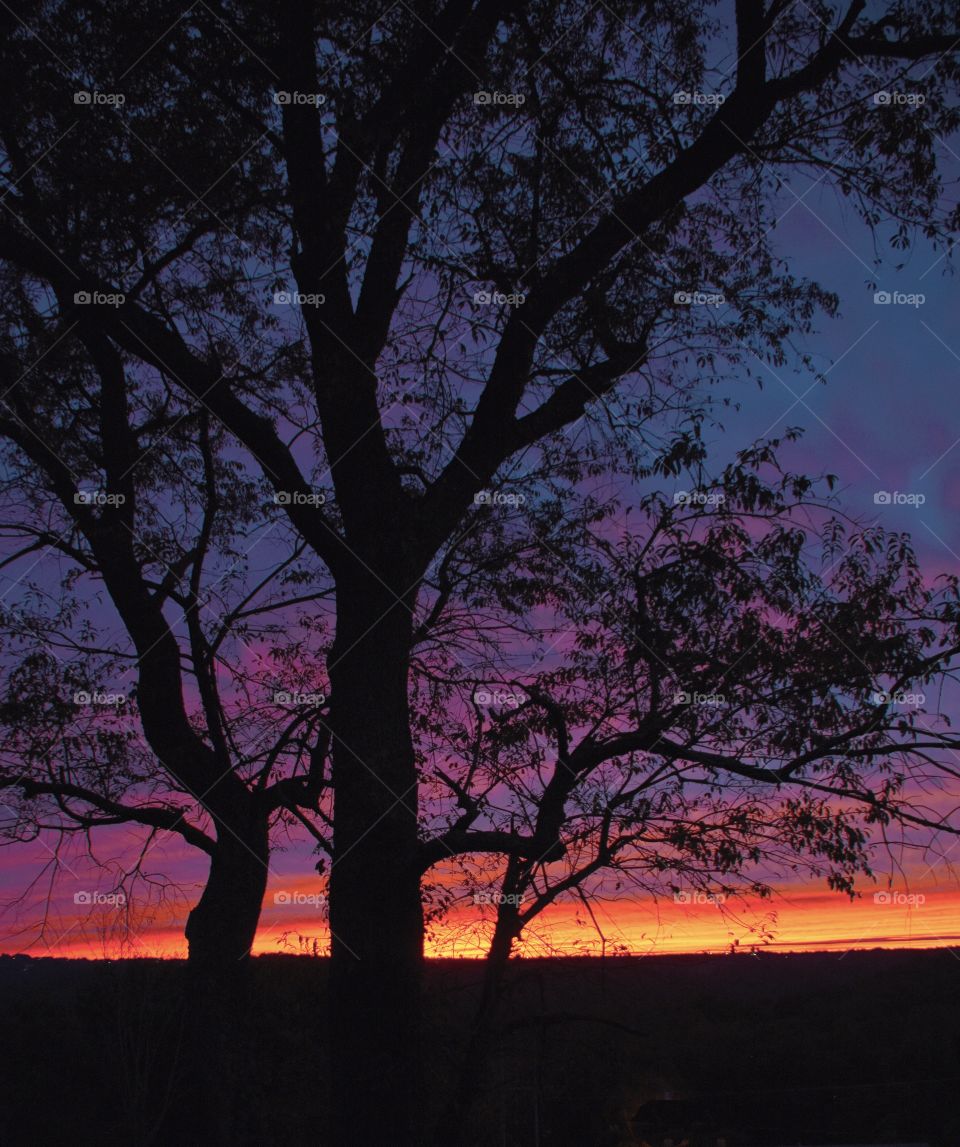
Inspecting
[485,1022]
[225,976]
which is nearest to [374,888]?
[485,1022]

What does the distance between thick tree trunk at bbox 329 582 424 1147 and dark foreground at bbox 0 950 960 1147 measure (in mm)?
234

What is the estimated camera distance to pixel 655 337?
8.55 m

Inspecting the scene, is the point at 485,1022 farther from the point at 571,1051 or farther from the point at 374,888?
the point at 571,1051

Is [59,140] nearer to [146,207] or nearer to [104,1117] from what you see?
[146,207]

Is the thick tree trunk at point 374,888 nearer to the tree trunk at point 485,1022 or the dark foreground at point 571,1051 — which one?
the dark foreground at point 571,1051

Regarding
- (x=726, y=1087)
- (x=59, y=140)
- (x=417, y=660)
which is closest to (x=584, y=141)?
(x=59, y=140)

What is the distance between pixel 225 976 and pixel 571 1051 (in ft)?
52.4

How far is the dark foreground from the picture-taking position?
34.2 feet

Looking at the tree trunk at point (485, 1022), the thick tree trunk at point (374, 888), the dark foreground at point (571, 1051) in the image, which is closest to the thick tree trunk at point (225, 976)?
the dark foreground at point (571, 1051)

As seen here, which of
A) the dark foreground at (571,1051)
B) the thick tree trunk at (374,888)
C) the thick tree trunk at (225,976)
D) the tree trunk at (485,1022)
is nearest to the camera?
the thick tree trunk at (374,888)

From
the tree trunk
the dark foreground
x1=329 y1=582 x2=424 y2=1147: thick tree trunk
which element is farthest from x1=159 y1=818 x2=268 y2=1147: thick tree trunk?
x1=329 y1=582 x2=424 y2=1147: thick tree trunk

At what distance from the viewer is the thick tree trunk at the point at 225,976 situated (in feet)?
30.8

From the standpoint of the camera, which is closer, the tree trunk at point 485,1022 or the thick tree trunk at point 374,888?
the thick tree trunk at point 374,888

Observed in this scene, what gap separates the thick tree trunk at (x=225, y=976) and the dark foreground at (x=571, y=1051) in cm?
25
